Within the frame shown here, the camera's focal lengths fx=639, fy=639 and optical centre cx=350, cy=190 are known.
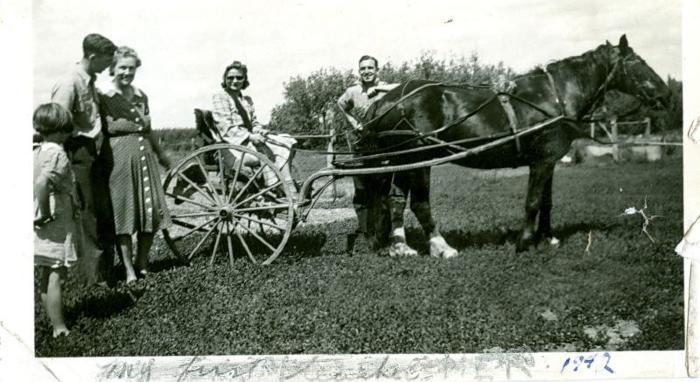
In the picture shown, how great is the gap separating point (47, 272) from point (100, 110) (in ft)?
4.19

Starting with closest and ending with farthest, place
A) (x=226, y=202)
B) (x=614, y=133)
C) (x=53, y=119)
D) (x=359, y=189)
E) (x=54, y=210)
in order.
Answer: (x=54, y=210)
(x=53, y=119)
(x=614, y=133)
(x=226, y=202)
(x=359, y=189)

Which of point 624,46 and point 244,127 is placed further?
point 244,127

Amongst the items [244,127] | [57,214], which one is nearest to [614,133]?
[244,127]

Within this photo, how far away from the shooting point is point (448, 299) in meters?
4.69

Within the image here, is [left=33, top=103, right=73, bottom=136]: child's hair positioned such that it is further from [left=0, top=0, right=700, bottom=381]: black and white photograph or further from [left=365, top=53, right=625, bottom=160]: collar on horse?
[left=365, top=53, right=625, bottom=160]: collar on horse

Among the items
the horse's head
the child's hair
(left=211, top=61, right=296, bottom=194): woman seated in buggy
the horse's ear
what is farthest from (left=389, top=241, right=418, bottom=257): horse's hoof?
the child's hair

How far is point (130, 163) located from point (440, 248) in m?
2.54

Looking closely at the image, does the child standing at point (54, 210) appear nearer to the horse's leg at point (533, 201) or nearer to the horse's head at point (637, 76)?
the horse's leg at point (533, 201)

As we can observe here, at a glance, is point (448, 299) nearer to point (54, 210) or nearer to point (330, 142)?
point (330, 142)

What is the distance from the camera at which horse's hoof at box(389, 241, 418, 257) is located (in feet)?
17.0

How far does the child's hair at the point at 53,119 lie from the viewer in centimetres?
464

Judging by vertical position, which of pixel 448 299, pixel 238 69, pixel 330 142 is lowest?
pixel 448 299

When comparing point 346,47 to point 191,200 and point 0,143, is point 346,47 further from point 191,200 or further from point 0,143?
point 0,143

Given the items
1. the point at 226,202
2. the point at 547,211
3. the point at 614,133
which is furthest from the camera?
the point at 226,202
